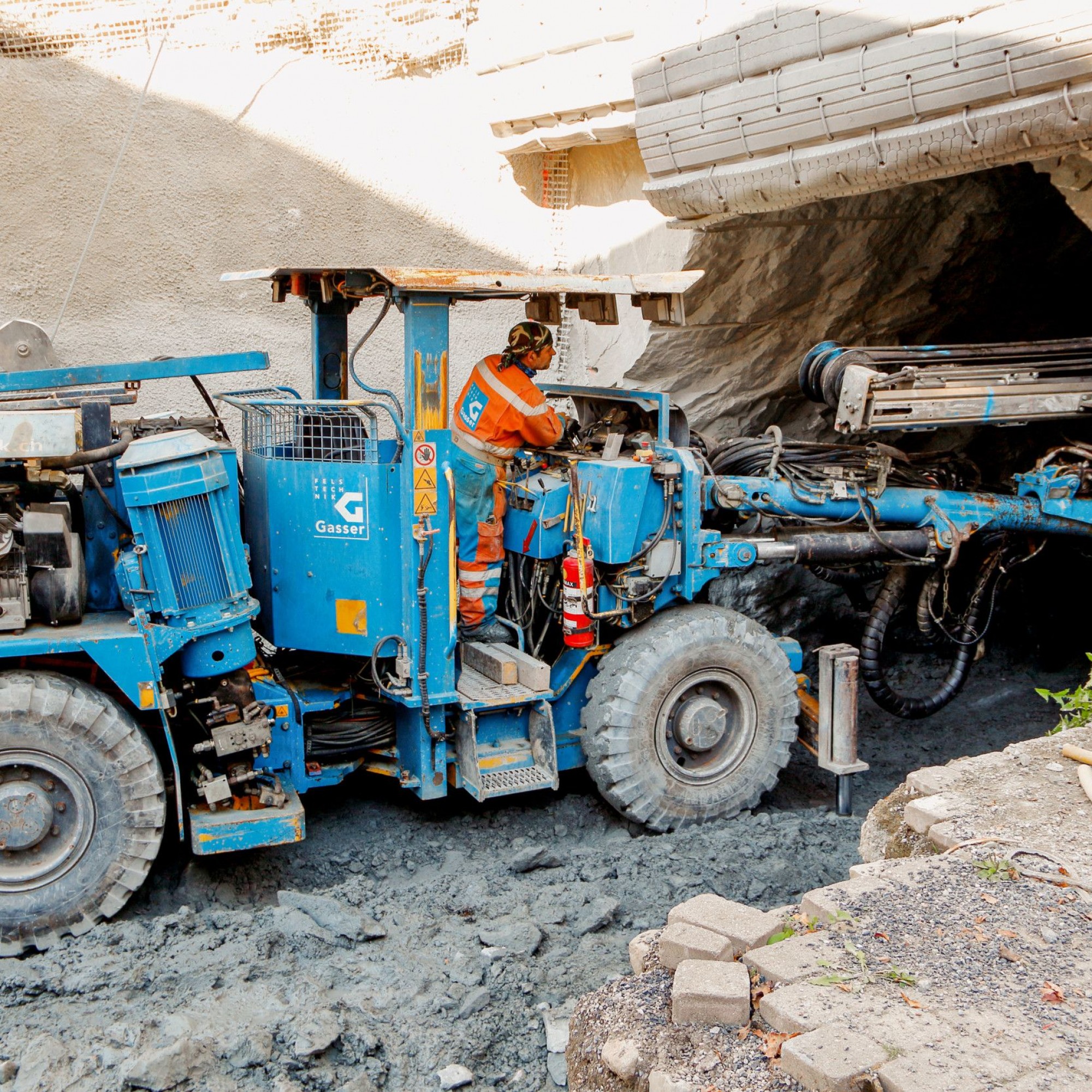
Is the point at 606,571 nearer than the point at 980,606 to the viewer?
Yes

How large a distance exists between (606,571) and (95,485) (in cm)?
222

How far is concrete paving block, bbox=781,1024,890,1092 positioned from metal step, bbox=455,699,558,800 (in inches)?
101

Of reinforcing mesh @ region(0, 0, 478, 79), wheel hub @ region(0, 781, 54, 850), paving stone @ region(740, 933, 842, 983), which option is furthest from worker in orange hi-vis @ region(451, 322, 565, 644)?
reinforcing mesh @ region(0, 0, 478, 79)

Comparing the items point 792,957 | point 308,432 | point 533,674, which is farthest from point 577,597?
point 792,957

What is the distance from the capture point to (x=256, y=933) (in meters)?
4.10

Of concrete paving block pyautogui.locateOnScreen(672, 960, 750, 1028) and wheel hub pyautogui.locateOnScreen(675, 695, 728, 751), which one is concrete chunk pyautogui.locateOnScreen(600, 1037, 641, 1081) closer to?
concrete paving block pyautogui.locateOnScreen(672, 960, 750, 1028)

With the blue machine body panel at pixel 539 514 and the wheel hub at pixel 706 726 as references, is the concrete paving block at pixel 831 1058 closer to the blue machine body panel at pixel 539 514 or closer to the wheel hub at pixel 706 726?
the wheel hub at pixel 706 726

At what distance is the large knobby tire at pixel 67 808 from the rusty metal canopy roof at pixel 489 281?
1.91m

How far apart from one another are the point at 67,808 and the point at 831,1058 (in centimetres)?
299

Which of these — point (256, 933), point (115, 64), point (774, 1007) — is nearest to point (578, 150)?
point (115, 64)

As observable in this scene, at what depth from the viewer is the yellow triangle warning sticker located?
15.7 ft

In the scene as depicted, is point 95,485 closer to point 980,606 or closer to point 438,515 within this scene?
point 438,515

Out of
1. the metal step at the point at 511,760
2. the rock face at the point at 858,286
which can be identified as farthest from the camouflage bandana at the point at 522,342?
the rock face at the point at 858,286

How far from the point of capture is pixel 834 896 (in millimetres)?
3174
